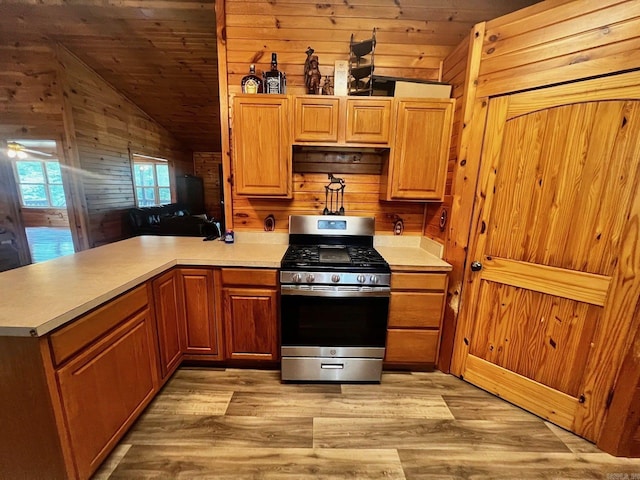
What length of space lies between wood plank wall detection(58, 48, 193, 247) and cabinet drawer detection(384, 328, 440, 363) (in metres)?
5.16

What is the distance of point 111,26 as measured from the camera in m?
3.41

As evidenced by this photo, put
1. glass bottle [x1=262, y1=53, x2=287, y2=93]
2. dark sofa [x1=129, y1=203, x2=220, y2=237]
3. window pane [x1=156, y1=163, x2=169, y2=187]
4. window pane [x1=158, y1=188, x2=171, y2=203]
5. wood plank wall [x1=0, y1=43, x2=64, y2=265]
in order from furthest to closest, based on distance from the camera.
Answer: window pane [x1=158, y1=188, x2=171, y2=203], window pane [x1=156, y1=163, x2=169, y2=187], dark sofa [x1=129, y1=203, x2=220, y2=237], wood plank wall [x1=0, y1=43, x2=64, y2=265], glass bottle [x1=262, y1=53, x2=287, y2=93]

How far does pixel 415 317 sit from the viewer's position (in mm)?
2018

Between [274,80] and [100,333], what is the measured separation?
1.99 m

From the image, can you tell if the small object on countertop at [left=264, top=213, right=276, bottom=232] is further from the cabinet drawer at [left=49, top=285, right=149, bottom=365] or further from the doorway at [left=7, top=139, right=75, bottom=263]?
the doorway at [left=7, top=139, right=75, bottom=263]

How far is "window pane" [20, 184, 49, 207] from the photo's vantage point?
6948 mm

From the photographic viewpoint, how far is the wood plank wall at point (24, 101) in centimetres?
386

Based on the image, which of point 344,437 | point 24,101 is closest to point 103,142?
point 24,101

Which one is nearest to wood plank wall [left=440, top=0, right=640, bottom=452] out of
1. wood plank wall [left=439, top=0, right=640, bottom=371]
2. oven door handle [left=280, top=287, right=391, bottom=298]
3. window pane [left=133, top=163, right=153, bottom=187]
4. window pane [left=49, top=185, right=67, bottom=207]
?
wood plank wall [left=439, top=0, right=640, bottom=371]

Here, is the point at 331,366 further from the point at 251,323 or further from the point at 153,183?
the point at 153,183

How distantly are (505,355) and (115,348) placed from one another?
8.02ft

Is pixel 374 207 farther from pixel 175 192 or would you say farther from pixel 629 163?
pixel 175 192

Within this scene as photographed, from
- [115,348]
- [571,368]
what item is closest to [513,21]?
[571,368]

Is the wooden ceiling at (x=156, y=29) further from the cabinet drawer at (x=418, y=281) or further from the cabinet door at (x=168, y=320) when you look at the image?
the cabinet door at (x=168, y=320)
